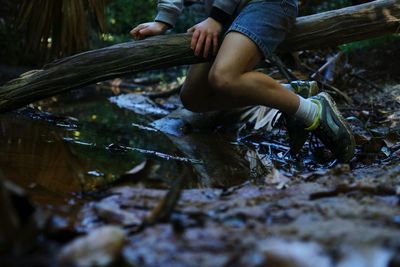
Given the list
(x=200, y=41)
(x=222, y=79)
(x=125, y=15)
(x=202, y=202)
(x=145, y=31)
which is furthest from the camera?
(x=125, y=15)

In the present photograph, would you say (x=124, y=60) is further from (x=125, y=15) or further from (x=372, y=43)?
(x=125, y=15)

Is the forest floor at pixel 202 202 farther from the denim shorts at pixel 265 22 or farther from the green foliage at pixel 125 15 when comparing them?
the green foliage at pixel 125 15

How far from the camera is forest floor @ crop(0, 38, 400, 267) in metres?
0.92

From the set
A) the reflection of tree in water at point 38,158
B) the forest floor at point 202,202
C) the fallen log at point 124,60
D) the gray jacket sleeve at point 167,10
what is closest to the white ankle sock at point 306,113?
the forest floor at point 202,202

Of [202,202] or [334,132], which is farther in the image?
[334,132]

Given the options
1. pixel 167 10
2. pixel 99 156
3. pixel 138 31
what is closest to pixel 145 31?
pixel 138 31

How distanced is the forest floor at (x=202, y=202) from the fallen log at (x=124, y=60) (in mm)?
226

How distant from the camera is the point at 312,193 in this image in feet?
4.93

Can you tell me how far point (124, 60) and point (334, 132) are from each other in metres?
1.23

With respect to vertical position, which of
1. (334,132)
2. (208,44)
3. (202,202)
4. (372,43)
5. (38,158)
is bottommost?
(372,43)

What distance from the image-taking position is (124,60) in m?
2.62

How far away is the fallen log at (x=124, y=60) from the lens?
2.61 metres

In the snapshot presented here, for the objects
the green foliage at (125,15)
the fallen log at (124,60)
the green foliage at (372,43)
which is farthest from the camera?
the green foliage at (125,15)

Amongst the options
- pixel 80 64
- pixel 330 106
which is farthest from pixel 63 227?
pixel 330 106
